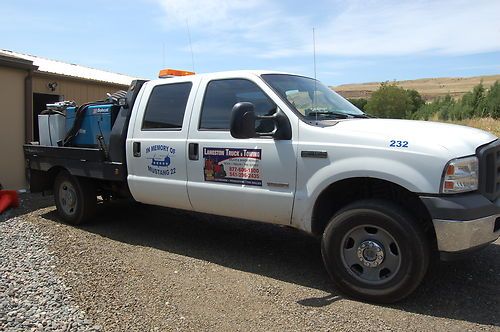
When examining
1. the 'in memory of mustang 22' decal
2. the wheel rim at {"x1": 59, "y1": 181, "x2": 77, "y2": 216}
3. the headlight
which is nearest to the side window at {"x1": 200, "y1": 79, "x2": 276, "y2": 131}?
the 'in memory of mustang 22' decal

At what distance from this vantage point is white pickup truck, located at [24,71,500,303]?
12.4 ft

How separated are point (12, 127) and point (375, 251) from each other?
855 cm

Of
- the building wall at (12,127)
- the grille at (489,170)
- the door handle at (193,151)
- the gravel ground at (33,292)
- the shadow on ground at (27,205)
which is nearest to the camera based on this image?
the gravel ground at (33,292)

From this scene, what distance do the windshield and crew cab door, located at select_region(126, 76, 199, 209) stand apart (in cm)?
103

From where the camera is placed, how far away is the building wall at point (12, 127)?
968cm

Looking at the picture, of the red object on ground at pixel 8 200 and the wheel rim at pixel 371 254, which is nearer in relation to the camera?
the wheel rim at pixel 371 254

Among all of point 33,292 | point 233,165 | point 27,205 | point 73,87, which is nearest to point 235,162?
point 233,165

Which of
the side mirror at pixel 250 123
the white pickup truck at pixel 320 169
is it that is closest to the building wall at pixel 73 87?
the white pickup truck at pixel 320 169

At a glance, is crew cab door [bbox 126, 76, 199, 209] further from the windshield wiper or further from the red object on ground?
the red object on ground

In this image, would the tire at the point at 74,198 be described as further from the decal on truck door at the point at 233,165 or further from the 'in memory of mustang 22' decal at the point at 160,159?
the decal on truck door at the point at 233,165

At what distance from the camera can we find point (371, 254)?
4.06 metres

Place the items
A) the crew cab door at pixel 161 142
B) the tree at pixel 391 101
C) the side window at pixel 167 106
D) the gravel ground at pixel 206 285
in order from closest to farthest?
the gravel ground at pixel 206 285 < the crew cab door at pixel 161 142 < the side window at pixel 167 106 < the tree at pixel 391 101

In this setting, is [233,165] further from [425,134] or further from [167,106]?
[425,134]

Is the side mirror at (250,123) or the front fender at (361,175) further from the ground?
the side mirror at (250,123)
